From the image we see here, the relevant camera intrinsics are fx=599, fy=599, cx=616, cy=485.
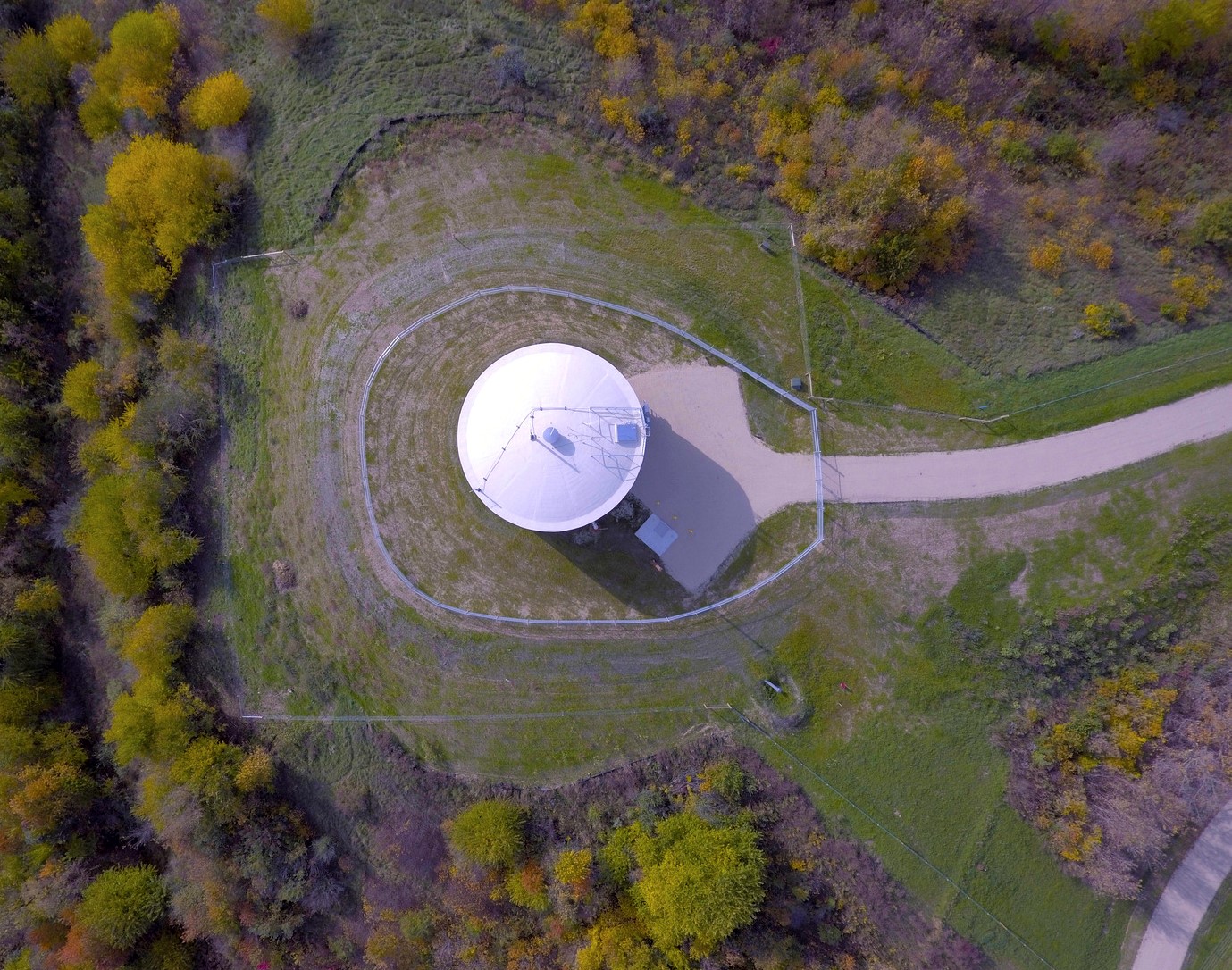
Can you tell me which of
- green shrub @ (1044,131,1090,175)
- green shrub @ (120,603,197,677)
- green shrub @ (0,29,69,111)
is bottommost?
green shrub @ (120,603,197,677)

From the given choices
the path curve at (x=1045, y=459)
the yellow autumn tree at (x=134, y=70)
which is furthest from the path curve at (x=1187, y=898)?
the yellow autumn tree at (x=134, y=70)

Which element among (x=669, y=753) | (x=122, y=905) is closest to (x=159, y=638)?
(x=122, y=905)

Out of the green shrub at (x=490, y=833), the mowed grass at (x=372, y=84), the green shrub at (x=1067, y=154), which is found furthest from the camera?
the mowed grass at (x=372, y=84)

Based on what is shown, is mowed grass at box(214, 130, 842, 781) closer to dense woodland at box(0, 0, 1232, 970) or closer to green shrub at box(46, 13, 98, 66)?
dense woodland at box(0, 0, 1232, 970)

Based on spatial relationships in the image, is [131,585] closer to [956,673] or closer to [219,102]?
[219,102]

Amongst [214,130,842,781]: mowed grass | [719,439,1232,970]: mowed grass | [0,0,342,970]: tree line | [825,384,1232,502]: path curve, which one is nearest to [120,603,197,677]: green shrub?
[0,0,342,970]: tree line

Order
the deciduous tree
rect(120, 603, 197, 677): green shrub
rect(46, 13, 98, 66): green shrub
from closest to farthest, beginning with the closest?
rect(120, 603, 197, 677): green shrub → the deciduous tree → rect(46, 13, 98, 66): green shrub

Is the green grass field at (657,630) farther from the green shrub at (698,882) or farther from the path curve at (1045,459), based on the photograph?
the green shrub at (698,882)
